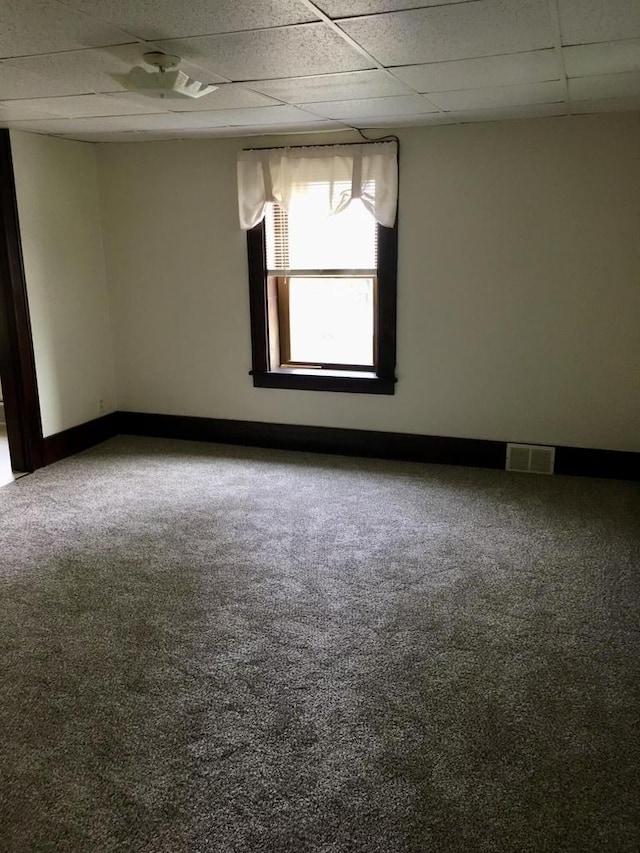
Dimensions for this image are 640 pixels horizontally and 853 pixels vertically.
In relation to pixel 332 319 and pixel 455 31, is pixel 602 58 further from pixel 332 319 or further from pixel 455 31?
pixel 332 319

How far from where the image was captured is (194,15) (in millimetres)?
2137

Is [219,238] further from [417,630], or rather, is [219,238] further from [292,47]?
[417,630]

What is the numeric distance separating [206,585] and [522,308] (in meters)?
2.70

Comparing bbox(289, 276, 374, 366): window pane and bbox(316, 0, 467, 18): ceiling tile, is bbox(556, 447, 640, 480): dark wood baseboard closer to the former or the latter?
bbox(289, 276, 374, 366): window pane

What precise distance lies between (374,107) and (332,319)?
1662 mm

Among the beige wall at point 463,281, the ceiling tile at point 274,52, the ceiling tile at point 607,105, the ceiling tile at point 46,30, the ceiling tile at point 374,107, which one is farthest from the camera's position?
the beige wall at point 463,281

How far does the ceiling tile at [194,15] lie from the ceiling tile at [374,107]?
139cm

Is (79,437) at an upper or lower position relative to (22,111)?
lower

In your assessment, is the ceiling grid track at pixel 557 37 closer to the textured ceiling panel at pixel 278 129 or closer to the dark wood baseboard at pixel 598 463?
the textured ceiling panel at pixel 278 129

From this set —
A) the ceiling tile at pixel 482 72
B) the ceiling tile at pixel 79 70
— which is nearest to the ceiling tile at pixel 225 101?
the ceiling tile at pixel 79 70

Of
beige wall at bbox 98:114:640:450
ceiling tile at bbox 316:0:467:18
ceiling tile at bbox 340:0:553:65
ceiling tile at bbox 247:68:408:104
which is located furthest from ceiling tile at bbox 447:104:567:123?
ceiling tile at bbox 316:0:467:18

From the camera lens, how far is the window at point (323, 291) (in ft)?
15.5

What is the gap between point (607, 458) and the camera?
4488 mm

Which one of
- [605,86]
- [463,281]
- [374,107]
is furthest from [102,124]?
[605,86]
